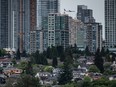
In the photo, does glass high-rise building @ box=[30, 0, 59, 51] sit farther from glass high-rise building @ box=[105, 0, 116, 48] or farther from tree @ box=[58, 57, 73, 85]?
tree @ box=[58, 57, 73, 85]

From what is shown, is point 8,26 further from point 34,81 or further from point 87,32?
point 34,81

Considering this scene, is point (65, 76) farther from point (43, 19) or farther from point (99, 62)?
point (43, 19)

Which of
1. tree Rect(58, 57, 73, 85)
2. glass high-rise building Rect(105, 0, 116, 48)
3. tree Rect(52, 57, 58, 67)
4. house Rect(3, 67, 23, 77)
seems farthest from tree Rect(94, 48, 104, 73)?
glass high-rise building Rect(105, 0, 116, 48)

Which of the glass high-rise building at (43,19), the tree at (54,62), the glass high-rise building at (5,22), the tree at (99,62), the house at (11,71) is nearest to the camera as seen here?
the house at (11,71)

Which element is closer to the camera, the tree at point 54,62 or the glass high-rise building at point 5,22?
the tree at point 54,62

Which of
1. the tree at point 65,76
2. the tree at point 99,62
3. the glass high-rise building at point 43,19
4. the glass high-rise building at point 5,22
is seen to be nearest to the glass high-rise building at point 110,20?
the glass high-rise building at point 43,19

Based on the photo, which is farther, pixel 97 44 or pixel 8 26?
pixel 8 26

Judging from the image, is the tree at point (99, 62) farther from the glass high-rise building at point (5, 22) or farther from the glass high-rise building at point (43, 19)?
the glass high-rise building at point (5, 22)

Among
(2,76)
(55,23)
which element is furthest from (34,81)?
(55,23)

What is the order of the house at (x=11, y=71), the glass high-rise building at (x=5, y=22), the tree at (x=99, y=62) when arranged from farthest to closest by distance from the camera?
the glass high-rise building at (x=5, y=22) → the tree at (x=99, y=62) → the house at (x=11, y=71)

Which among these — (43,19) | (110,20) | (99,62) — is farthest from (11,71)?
(110,20)

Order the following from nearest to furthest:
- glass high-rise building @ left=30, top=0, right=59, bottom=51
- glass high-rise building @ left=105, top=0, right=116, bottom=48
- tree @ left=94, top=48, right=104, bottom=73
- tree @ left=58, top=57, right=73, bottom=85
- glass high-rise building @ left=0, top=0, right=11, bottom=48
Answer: tree @ left=58, top=57, right=73, bottom=85
tree @ left=94, top=48, right=104, bottom=73
glass high-rise building @ left=30, top=0, right=59, bottom=51
glass high-rise building @ left=0, top=0, right=11, bottom=48
glass high-rise building @ left=105, top=0, right=116, bottom=48
